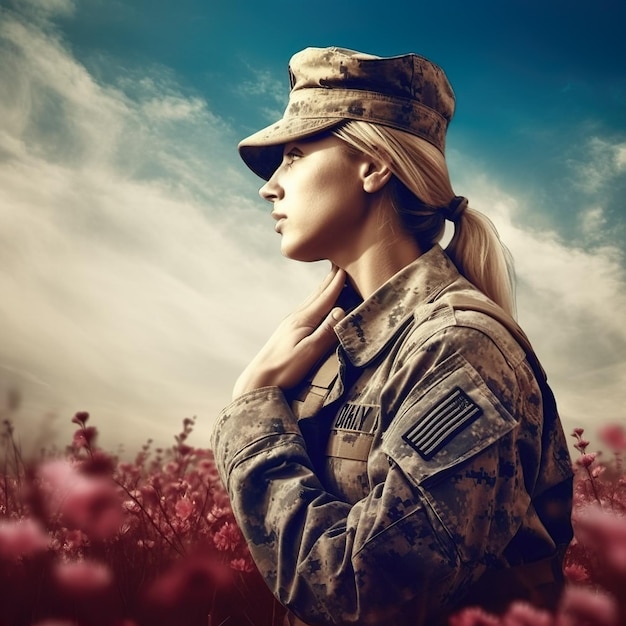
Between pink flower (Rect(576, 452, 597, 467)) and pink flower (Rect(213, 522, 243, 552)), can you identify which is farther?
pink flower (Rect(576, 452, 597, 467))

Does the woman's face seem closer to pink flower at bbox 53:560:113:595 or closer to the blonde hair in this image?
the blonde hair

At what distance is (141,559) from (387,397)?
50.0 inches

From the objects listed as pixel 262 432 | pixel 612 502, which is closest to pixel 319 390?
pixel 262 432

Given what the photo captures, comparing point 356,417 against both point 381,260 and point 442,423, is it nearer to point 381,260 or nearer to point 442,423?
point 442,423

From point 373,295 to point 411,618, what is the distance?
Result: 0.98 meters

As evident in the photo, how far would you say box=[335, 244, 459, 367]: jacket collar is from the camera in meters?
2.07

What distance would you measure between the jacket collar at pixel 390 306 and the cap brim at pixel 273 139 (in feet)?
1.87

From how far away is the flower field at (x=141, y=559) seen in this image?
3.44 ft

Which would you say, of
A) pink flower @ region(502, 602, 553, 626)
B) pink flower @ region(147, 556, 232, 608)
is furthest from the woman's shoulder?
pink flower @ region(147, 556, 232, 608)

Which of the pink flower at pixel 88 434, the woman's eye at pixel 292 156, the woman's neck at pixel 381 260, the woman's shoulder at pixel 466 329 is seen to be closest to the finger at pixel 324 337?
the woman's neck at pixel 381 260

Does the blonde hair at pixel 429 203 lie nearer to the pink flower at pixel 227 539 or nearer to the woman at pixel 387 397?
the woman at pixel 387 397

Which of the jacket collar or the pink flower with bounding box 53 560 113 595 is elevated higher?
the jacket collar

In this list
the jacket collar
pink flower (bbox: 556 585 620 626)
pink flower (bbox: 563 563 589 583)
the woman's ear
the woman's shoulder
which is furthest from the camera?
pink flower (bbox: 563 563 589 583)

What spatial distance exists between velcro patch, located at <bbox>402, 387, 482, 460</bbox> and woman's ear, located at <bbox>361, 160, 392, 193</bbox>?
0.85 meters
